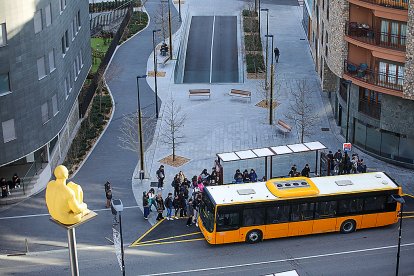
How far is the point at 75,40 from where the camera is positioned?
62594 mm

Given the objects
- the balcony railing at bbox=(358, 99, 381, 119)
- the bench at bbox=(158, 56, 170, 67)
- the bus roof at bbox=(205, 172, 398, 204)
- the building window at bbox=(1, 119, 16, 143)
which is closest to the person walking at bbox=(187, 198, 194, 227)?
the bus roof at bbox=(205, 172, 398, 204)

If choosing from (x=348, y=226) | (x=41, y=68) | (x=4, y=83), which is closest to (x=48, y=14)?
(x=41, y=68)

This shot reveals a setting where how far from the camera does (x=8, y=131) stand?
49.4m

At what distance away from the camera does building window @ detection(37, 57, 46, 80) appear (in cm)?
5162

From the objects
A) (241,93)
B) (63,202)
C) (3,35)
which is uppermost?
(3,35)

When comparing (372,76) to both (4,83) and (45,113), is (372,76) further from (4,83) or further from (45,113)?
(4,83)

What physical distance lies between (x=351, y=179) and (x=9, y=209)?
2095cm

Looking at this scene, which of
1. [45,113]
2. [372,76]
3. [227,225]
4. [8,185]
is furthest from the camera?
[372,76]

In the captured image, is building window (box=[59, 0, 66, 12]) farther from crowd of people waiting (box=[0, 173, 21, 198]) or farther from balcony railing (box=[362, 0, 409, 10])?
balcony railing (box=[362, 0, 409, 10])

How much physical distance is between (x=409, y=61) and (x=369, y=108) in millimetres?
6375

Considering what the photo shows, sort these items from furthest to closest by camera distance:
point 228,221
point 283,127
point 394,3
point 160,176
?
point 283,127, point 394,3, point 160,176, point 228,221

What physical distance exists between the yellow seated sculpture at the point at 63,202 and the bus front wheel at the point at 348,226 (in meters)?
26.6

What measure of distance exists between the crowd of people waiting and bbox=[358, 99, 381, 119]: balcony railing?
2487 cm

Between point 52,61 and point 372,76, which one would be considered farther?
point 372,76
